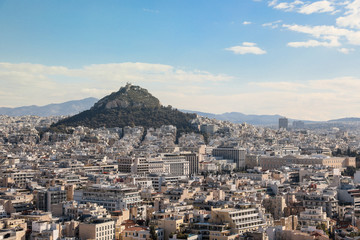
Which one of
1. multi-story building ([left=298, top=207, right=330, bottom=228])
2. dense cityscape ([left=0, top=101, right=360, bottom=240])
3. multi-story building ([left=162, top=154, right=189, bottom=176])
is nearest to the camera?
dense cityscape ([left=0, top=101, right=360, bottom=240])

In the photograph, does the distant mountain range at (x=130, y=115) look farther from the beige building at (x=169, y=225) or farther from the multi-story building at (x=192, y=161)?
the beige building at (x=169, y=225)

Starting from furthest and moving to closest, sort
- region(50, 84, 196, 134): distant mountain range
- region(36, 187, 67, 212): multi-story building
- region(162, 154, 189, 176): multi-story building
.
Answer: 1. region(50, 84, 196, 134): distant mountain range
2. region(162, 154, 189, 176): multi-story building
3. region(36, 187, 67, 212): multi-story building

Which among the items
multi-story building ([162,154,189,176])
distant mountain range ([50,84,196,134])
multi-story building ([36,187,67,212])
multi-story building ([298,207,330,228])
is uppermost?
distant mountain range ([50,84,196,134])

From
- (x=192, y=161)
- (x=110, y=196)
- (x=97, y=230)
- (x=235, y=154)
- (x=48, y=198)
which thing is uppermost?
(x=235, y=154)

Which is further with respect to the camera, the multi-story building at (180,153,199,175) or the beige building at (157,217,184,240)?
the multi-story building at (180,153,199,175)

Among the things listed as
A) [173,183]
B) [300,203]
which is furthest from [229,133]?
[300,203]

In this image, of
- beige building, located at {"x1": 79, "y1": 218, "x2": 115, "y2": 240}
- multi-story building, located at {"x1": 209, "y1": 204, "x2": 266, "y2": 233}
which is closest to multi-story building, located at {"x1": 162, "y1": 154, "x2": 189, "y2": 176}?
multi-story building, located at {"x1": 209, "y1": 204, "x2": 266, "y2": 233}

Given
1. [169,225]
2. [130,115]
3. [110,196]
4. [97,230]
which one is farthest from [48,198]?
[130,115]

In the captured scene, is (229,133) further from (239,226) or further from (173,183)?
(239,226)

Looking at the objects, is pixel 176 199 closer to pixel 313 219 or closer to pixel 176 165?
pixel 313 219

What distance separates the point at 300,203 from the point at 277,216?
3.56m

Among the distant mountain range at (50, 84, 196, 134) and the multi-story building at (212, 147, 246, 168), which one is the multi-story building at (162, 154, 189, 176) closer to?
the multi-story building at (212, 147, 246, 168)

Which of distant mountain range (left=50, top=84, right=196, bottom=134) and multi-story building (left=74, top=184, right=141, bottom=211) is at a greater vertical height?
distant mountain range (left=50, top=84, right=196, bottom=134)

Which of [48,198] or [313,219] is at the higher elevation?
[48,198]
